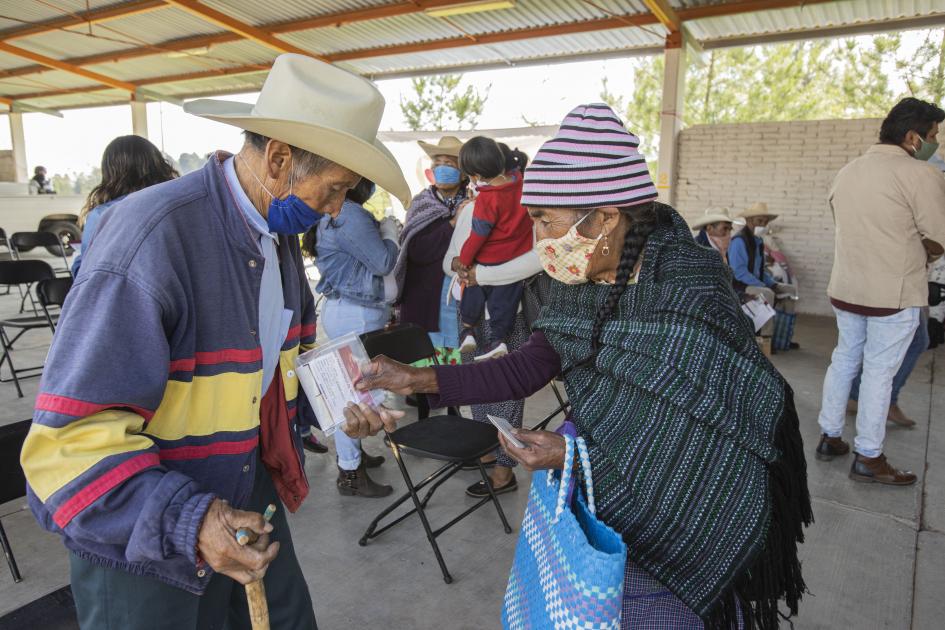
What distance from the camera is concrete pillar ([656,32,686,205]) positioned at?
9.67 metres

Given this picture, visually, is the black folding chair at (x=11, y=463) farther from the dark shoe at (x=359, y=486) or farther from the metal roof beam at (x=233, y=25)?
the metal roof beam at (x=233, y=25)

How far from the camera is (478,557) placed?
9.97ft

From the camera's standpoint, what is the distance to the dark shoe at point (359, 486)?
3639 millimetres

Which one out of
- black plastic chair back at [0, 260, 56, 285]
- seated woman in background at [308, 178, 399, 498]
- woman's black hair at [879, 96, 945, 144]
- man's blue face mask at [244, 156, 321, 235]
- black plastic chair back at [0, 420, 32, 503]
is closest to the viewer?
man's blue face mask at [244, 156, 321, 235]

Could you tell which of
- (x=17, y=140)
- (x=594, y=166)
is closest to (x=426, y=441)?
(x=594, y=166)

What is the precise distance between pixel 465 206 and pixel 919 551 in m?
3.05

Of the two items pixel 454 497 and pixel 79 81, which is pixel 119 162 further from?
pixel 79 81

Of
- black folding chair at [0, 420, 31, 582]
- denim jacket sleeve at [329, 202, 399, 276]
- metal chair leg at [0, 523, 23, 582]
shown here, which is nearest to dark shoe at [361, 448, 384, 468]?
denim jacket sleeve at [329, 202, 399, 276]

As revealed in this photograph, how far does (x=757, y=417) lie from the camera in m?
1.35

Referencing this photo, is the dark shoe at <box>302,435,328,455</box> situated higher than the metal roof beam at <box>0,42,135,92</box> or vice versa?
the metal roof beam at <box>0,42,135,92</box>

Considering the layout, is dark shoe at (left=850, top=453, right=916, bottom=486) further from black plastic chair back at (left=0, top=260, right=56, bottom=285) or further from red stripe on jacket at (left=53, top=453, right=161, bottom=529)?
black plastic chair back at (left=0, top=260, right=56, bottom=285)

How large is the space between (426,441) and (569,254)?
1.68 metres

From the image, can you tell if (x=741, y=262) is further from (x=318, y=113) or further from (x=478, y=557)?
(x=318, y=113)

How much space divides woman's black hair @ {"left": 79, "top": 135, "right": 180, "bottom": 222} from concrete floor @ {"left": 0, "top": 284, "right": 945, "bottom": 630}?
1779 mm
